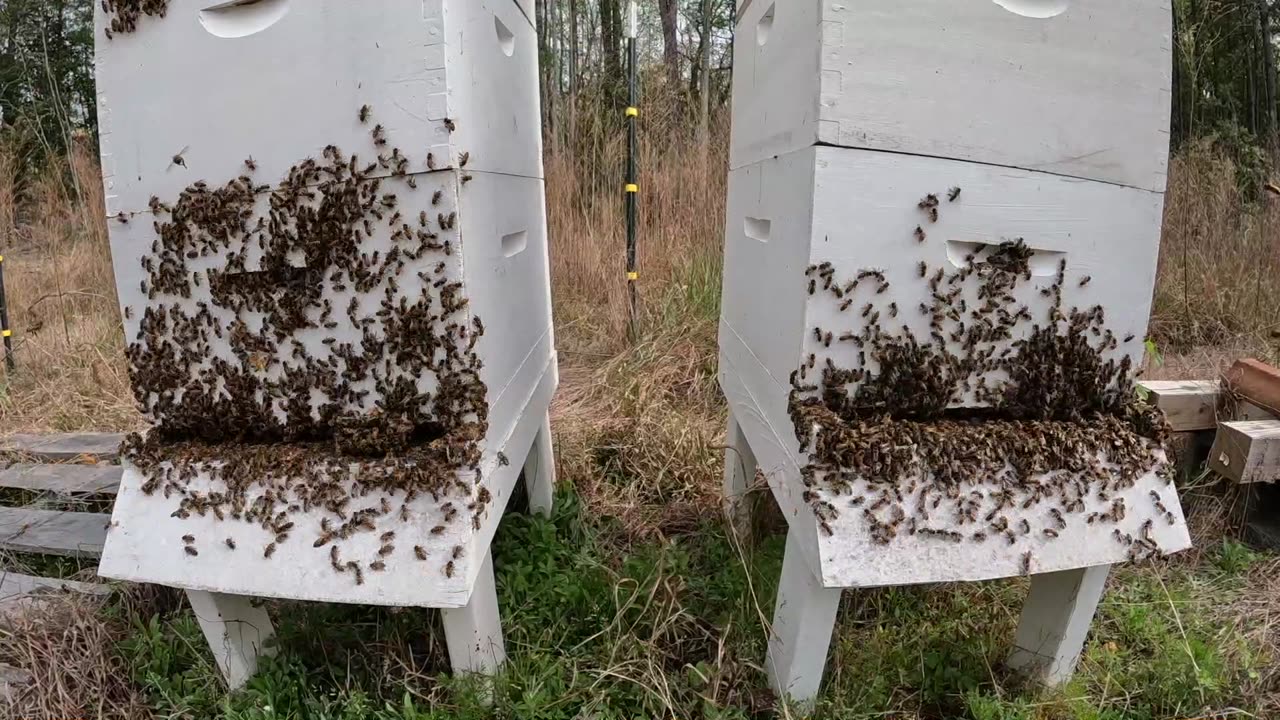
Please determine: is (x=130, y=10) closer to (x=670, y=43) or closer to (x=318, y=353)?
(x=318, y=353)

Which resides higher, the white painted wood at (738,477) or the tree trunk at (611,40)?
the tree trunk at (611,40)

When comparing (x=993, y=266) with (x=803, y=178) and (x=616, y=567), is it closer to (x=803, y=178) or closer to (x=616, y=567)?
(x=803, y=178)

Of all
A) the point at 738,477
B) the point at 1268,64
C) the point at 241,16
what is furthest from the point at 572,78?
the point at 1268,64

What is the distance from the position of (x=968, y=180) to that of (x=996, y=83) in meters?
0.19

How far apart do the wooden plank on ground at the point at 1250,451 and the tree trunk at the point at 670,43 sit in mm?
4077

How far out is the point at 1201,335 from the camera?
412 cm

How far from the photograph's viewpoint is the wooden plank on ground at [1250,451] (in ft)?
8.01

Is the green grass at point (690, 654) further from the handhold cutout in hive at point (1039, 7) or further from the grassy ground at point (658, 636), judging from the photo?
the handhold cutout in hive at point (1039, 7)

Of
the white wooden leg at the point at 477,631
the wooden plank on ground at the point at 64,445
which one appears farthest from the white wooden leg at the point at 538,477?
the wooden plank on ground at the point at 64,445

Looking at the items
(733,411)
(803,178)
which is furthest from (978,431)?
(733,411)

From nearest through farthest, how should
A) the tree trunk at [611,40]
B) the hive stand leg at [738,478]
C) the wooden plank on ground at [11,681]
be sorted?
the wooden plank on ground at [11,681] < the hive stand leg at [738,478] < the tree trunk at [611,40]

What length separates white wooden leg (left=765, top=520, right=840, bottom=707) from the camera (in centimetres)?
163

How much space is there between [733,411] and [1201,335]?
11.0ft

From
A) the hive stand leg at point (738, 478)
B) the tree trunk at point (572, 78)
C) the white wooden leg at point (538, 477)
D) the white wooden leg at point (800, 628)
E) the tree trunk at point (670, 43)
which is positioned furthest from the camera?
the tree trunk at point (670, 43)
